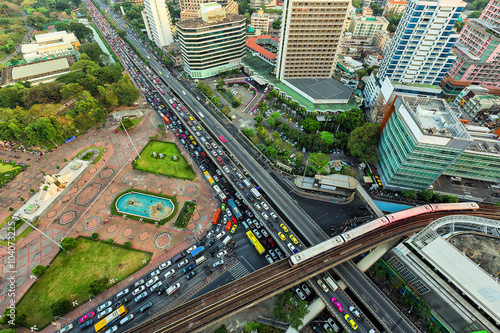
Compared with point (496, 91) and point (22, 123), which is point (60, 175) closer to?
point (22, 123)

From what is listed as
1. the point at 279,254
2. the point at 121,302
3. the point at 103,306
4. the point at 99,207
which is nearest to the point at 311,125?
the point at 279,254

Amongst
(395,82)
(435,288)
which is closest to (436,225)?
(435,288)

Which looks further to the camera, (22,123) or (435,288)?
Result: (22,123)

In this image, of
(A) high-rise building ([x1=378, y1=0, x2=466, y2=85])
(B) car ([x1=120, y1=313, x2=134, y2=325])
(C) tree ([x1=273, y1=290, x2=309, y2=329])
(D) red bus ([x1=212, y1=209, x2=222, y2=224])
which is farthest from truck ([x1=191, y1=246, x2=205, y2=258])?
(A) high-rise building ([x1=378, y1=0, x2=466, y2=85])

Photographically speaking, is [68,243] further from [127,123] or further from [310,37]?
[310,37]

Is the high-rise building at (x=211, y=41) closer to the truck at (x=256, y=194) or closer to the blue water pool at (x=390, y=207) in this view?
the truck at (x=256, y=194)

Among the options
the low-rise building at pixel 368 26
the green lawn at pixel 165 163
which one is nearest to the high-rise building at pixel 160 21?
the green lawn at pixel 165 163
